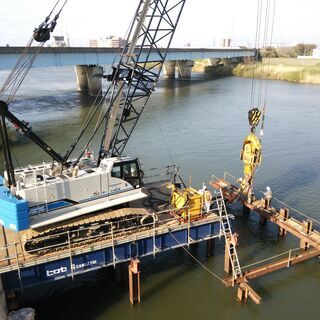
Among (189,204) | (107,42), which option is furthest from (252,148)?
(107,42)

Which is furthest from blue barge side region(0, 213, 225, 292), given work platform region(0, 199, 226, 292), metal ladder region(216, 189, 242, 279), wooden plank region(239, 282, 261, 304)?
wooden plank region(239, 282, 261, 304)

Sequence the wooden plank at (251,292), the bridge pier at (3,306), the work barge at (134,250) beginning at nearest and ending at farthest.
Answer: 1. the bridge pier at (3,306)
2. the work barge at (134,250)
3. the wooden plank at (251,292)

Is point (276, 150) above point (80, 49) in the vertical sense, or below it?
below

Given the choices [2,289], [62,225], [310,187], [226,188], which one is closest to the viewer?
[2,289]

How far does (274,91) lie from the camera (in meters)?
71.4

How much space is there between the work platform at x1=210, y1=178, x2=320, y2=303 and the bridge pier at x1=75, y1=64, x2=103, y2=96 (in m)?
48.0

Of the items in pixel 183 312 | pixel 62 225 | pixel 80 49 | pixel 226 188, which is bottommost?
pixel 183 312

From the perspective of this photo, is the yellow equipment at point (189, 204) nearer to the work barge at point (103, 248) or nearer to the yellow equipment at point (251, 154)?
the work barge at point (103, 248)

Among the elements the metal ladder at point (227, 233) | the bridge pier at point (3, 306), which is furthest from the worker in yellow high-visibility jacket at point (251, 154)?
the bridge pier at point (3, 306)

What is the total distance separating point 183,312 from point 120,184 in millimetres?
5993

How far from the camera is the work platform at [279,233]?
52.0 feet

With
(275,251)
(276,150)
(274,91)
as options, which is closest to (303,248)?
(275,251)

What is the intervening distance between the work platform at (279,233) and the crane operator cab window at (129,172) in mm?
4948

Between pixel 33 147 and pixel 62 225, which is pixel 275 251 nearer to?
pixel 62 225
